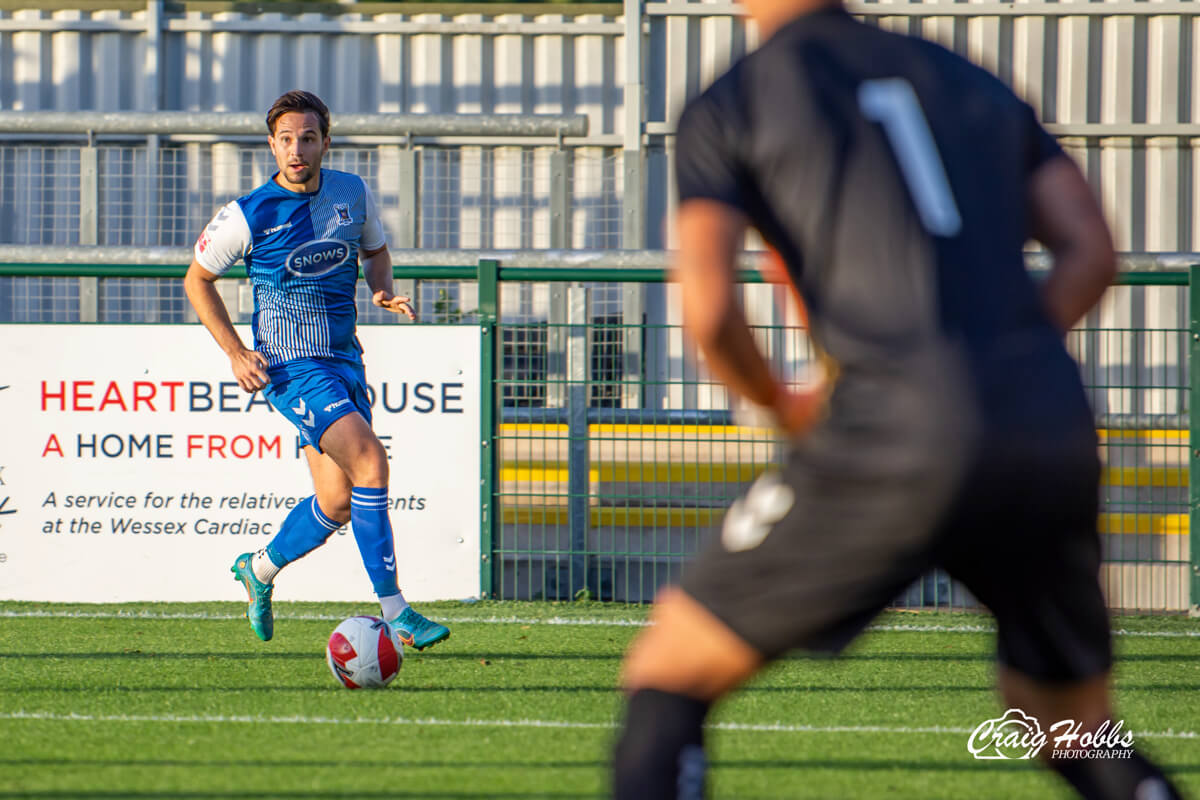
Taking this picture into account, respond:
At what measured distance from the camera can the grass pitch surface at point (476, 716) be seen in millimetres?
3707

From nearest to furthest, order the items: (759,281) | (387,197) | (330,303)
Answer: (330,303)
(759,281)
(387,197)

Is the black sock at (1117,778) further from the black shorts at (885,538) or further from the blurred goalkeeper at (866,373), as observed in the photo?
the black shorts at (885,538)

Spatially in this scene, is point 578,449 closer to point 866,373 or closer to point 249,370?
point 249,370

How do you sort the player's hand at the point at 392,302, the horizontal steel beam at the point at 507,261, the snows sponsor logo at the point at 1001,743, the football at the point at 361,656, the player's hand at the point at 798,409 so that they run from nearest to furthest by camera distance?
the player's hand at the point at 798,409 < the snows sponsor logo at the point at 1001,743 < the football at the point at 361,656 < the player's hand at the point at 392,302 < the horizontal steel beam at the point at 507,261

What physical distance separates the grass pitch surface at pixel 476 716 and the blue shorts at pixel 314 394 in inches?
39.0

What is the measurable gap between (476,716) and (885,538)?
293cm

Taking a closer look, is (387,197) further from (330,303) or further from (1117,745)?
(1117,745)

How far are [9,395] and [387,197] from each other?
16.3 feet

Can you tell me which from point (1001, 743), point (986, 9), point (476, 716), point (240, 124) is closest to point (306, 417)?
point (476, 716)

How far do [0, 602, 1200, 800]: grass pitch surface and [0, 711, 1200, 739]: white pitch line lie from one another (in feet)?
0.04

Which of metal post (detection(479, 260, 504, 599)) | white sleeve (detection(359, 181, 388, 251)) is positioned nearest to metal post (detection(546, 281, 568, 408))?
metal post (detection(479, 260, 504, 599))

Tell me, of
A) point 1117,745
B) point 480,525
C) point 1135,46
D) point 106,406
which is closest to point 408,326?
point 480,525

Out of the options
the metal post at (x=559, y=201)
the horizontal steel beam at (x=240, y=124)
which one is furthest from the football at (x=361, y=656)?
the horizontal steel beam at (x=240, y=124)

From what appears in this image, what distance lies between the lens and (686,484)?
8.04m
